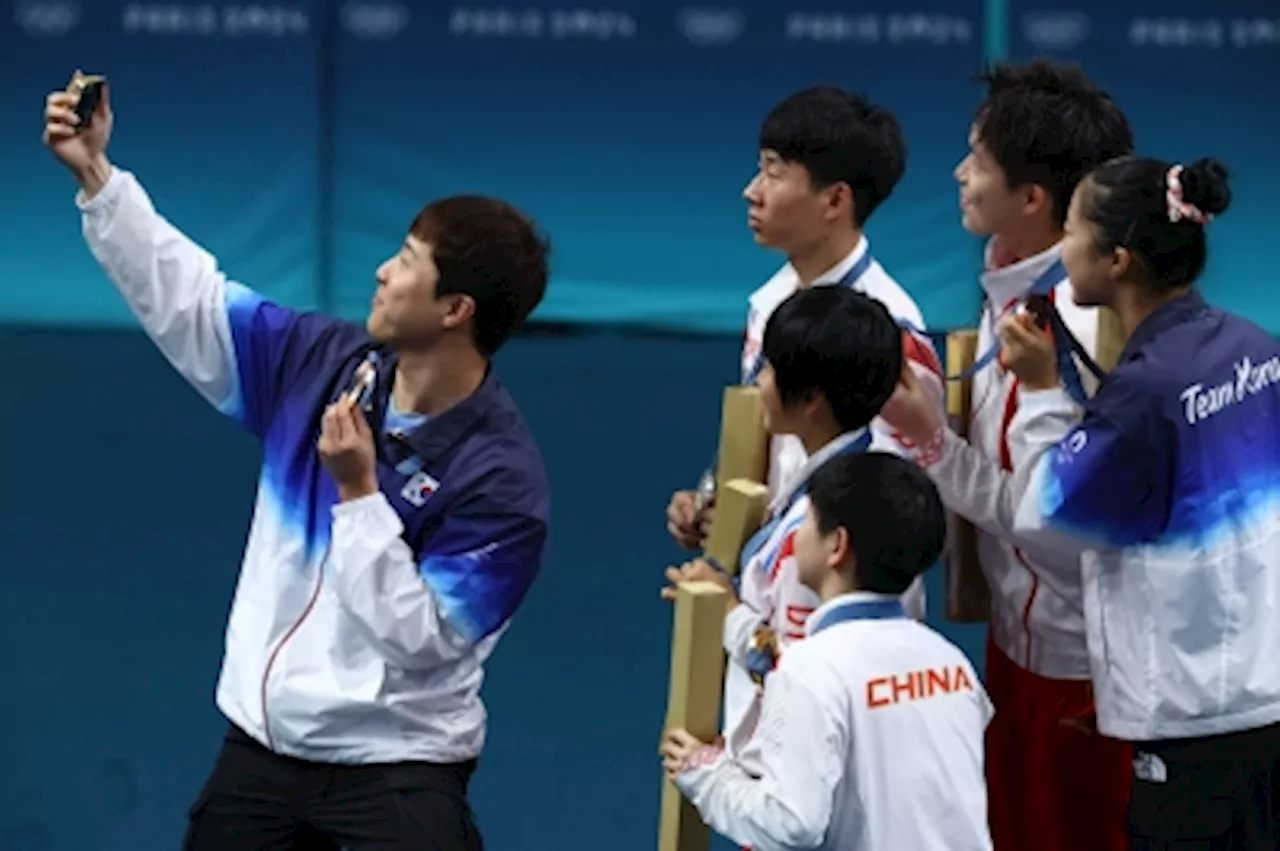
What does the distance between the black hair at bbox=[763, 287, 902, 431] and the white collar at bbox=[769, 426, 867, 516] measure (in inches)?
0.7

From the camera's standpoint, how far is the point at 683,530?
392 centimetres

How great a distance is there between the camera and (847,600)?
3.17 meters

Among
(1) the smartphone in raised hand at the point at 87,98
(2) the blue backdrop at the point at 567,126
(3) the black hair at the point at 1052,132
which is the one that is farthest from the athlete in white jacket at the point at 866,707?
(2) the blue backdrop at the point at 567,126

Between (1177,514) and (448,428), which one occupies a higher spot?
(448,428)

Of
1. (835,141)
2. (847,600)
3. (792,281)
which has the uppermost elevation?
(835,141)

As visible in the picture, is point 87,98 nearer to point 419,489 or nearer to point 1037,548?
point 419,489

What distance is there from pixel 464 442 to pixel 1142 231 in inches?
43.8

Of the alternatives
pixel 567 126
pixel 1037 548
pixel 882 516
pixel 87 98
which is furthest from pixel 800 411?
pixel 567 126

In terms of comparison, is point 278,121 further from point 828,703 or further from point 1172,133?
point 828,703

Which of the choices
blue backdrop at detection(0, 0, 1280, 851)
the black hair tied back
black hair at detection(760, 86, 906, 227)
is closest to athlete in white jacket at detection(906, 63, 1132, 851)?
black hair at detection(760, 86, 906, 227)

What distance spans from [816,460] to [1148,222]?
63 cm

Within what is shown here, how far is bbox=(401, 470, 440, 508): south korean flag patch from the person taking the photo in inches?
139

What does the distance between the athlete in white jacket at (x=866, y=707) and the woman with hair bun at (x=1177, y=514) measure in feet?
1.15

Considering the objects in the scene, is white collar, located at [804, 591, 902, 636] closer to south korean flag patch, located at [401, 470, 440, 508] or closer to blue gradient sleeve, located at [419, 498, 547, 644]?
blue gradient sleeve, located at [419, 498, 547, 644]
